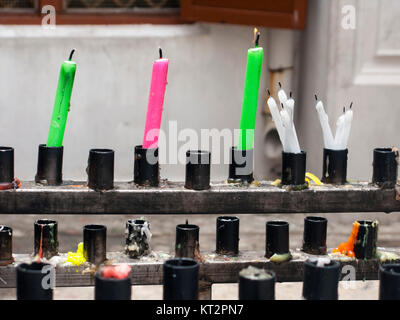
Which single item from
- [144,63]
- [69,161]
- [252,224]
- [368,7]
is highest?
[368,7]

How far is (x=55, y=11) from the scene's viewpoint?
165 inches

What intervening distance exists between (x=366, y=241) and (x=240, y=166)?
0.29 metres

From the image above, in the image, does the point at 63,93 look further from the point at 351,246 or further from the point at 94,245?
the point at 351,246

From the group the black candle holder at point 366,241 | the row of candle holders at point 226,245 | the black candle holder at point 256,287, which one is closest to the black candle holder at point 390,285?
the row of candle holders at point 226,245

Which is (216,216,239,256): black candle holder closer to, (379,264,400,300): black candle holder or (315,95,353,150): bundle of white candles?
(315,95,353,150): bundle of white candles

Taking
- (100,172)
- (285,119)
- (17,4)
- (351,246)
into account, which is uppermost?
(17,4)

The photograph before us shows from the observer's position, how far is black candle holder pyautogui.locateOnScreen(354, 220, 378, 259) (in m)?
1.35

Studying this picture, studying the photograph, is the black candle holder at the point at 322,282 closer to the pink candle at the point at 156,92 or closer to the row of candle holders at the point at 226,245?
the row of candle holders at the point at 226,245

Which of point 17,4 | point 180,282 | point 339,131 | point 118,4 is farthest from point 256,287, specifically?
point 17,4

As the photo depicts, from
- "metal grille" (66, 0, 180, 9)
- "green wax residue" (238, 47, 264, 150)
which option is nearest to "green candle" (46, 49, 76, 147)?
"green wax residue" (238, 47, 264, 150)

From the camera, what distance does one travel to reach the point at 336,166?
1356 mm

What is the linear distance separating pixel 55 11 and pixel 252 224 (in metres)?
1.75
